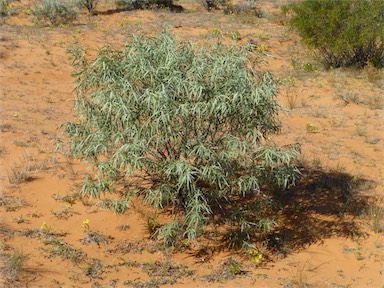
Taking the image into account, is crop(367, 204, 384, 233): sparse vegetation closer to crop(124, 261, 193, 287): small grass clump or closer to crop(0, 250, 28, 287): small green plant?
crop(124, 261, 193, 287): small grass clump

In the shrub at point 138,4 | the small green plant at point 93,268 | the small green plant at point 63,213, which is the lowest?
the small green plant at point 93,268

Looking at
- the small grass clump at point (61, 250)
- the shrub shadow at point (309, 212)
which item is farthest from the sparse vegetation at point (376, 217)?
the small grass clump at point (61, 250)

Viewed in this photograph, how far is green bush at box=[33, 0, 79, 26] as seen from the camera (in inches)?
744

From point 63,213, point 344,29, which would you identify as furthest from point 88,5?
point 63,213

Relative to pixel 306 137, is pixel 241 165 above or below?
above

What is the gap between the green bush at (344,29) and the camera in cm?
1347

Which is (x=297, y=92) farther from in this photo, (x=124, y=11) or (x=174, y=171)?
(x=124, y=11)

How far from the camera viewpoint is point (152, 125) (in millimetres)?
4980

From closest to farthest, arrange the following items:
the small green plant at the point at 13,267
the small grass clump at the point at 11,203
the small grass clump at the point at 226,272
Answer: the small green plant at the point at 13,267 → the small grass clump at the point at 226,272 → the small grass clump at the point at 11,203

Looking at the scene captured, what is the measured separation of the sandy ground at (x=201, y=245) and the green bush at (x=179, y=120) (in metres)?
0.59

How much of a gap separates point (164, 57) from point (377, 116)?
7.26 m

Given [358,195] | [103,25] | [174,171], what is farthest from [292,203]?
[103,25]

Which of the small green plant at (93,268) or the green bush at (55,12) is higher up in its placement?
the green bush at (55,12)

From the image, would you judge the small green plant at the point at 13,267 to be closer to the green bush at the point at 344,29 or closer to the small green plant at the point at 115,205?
the small green plant at the point at 115,205
